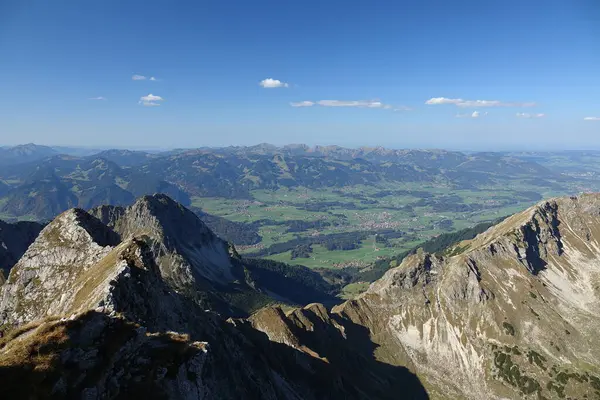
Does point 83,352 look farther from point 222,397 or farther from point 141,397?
point 222,397

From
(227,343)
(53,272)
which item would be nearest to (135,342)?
(227,343)

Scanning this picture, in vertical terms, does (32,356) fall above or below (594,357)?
above

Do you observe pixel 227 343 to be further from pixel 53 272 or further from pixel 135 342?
pixel 135 342

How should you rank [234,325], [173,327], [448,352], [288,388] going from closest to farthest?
1. [173,327]
2. [288,388]
3. [234,325]
4. [448,352]

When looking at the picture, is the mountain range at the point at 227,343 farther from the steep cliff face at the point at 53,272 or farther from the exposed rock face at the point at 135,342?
the steep cliff face at the point at 53,272

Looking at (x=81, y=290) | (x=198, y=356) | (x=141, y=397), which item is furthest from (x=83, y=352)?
(x=81, y=290)

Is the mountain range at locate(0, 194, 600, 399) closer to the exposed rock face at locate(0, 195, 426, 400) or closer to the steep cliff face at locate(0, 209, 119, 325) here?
the exposed rock face at locate(0, 195, 426, 400)

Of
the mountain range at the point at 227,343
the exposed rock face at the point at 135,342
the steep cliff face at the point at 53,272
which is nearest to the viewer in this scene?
the exposed rock face at the point at 135,342

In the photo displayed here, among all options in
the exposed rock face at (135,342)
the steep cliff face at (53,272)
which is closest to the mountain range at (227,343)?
the exposed rock face at (135,342)

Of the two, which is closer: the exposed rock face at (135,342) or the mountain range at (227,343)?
the exposed rock face at (135,342)

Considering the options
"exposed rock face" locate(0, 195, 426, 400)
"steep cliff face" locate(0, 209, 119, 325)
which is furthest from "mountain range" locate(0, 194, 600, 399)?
"steep cliff face" locate(0, 209, 119, 325)

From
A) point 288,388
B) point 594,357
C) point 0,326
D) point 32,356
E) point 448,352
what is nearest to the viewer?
point 32,356
